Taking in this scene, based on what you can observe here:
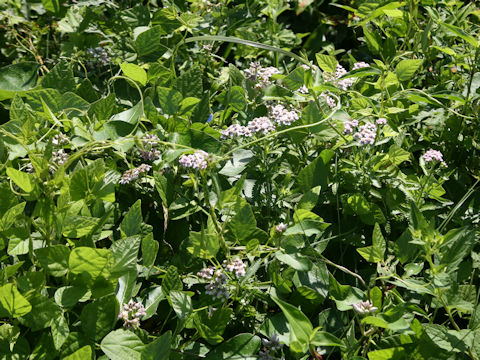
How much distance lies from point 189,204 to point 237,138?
8.8 inches

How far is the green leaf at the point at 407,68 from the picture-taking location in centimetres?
147

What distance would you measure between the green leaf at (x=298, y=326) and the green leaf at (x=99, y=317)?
1.02 feet

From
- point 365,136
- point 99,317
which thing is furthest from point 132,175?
point 365,136

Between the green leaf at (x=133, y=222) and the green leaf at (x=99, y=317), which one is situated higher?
the green leaf at (x=133, y=222)

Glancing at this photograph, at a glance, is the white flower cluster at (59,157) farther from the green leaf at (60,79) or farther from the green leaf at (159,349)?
the green leaf at (159,349)

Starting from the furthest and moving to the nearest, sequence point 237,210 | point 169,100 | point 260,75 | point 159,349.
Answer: point 260,75 → point 169,100 → point 237,210 → point 159,349

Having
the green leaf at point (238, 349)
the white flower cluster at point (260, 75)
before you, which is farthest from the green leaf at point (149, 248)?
the white flower cluster at point (260, 75)

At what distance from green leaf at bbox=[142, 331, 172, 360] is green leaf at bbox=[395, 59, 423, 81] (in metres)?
0.92

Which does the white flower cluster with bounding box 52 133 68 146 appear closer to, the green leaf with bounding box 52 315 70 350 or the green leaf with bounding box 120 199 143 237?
the green leaf with bounding box 120 199 143 237

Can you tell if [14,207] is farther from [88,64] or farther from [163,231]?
[88,64]

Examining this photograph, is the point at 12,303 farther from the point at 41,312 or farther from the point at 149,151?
the point at 149,151

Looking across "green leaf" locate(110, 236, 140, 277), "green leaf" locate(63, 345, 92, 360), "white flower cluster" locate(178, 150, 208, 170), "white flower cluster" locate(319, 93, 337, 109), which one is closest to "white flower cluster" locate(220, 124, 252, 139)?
"white flower cluster" locate(178, 150, 208, 170)

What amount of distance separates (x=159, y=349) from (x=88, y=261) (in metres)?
0.21

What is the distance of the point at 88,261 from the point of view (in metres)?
1.05
